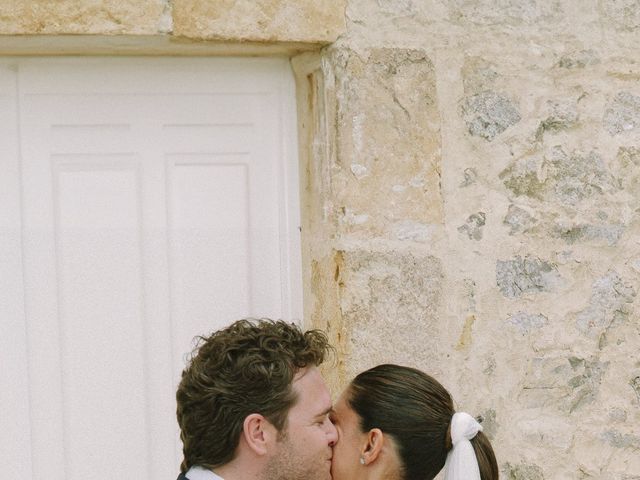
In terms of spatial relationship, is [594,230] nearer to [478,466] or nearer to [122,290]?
[478,466]

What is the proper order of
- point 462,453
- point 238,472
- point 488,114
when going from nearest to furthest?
point 238,472 → point 462,453 → point 488,114

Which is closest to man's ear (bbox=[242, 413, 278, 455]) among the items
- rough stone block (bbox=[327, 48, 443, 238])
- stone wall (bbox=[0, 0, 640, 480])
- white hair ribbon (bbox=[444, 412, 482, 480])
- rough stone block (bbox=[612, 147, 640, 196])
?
white hair ribbon (bbox=[444, 412, 482, 480])

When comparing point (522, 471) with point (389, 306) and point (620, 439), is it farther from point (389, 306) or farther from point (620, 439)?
point (389, 306)

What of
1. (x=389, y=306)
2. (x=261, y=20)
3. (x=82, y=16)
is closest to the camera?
Result: (x=82, y=16)

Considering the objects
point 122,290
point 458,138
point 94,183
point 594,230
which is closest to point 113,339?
point 122,290

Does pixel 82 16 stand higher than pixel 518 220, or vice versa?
pixel 82 16

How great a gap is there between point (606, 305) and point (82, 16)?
1.96m

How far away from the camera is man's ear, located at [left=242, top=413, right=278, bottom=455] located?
3.39 metres

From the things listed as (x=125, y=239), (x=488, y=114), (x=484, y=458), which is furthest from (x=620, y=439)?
(x=125, y=239)

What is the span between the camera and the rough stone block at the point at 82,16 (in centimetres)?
402

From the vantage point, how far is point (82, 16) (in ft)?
13.3

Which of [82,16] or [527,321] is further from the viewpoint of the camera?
[527,321]

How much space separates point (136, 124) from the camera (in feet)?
14.4

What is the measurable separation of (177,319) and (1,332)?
1.86 feet
